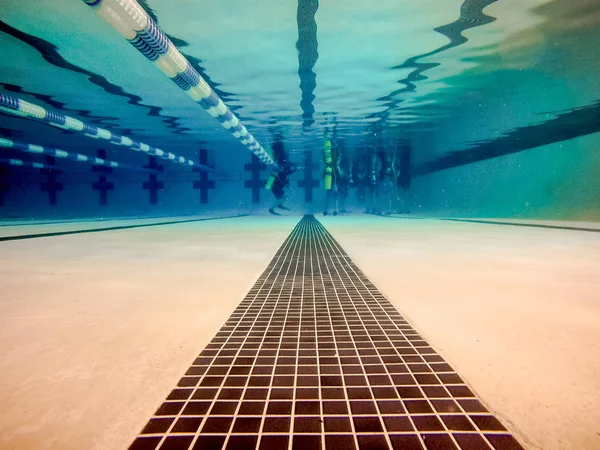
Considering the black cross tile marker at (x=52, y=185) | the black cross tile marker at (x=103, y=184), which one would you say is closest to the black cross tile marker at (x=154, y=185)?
the black cross tile marker at (x=103, y=184)

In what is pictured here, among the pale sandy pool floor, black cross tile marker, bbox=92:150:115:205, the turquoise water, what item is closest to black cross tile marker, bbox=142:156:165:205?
black cross tile marker, bbox=92:150:115:205

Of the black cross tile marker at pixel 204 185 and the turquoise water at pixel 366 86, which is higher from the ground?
the turquoise water at pixel 366 86

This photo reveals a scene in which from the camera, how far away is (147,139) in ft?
59.2

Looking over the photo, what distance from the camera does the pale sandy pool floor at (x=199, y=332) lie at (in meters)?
1.22

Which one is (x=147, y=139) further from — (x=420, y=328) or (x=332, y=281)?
(x=420, y=328)

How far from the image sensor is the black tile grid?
1120mm

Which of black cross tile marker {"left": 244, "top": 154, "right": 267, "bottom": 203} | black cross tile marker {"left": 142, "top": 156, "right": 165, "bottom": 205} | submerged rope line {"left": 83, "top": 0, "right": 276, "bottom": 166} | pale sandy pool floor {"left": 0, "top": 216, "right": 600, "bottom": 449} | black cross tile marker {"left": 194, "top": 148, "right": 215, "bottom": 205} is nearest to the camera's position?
pale sandy pool floor {"left": 0, "top": 216, "right": 600, "bottom": 449}

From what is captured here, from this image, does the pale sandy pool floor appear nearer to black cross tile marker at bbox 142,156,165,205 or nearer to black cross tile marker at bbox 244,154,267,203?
black cross tile marker at bbox 244,154,267,203

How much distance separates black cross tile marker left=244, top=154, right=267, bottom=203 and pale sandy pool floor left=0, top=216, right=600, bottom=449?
1951 cm

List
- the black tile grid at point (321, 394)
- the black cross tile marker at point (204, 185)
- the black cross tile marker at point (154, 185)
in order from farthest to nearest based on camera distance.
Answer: the black cross tile marker at point (204, 185) → the black cross tile marker at point (154, 185) → the black tile grid at point (321, 394)

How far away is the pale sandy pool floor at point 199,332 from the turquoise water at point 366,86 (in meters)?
4.02

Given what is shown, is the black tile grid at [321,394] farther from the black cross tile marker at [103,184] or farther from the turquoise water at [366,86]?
the black cross tile marker at [103,184]

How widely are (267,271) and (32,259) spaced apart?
9.68ft

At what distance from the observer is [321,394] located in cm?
136
